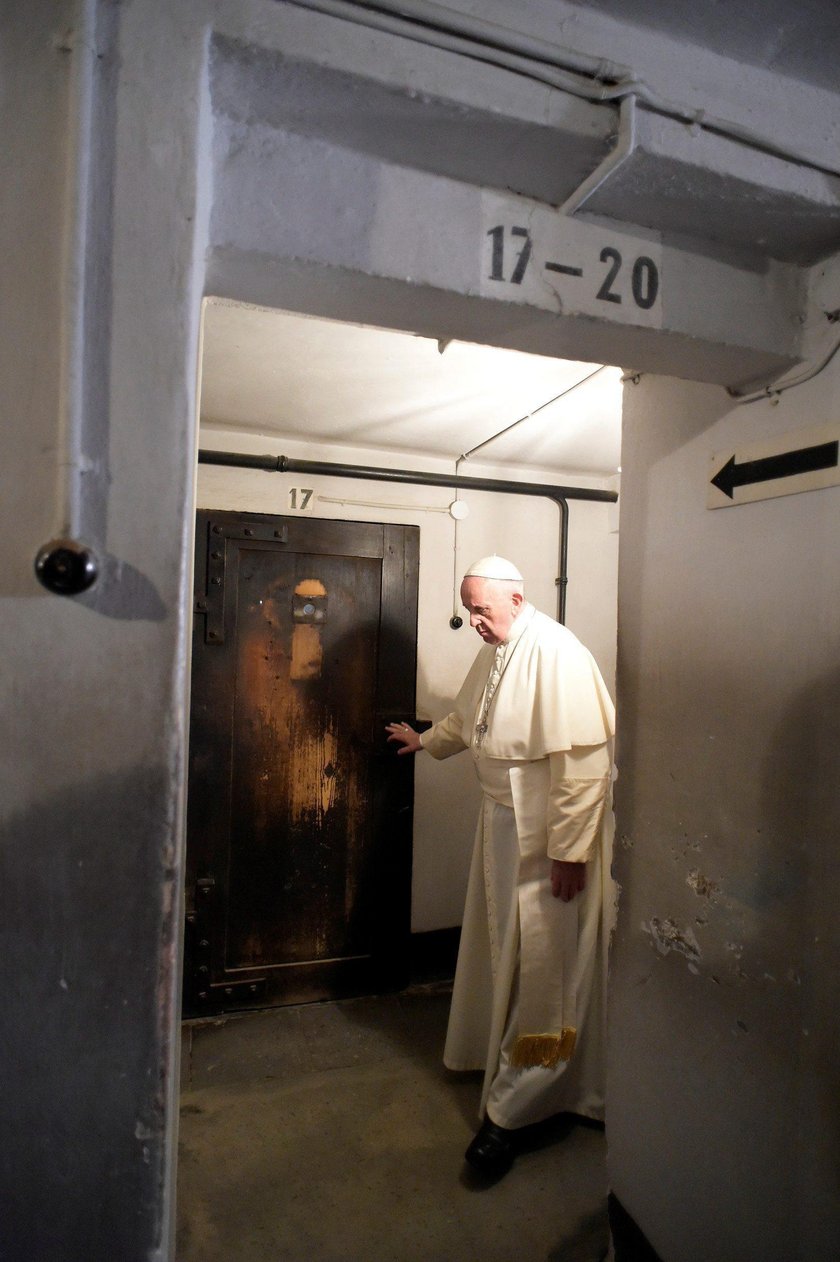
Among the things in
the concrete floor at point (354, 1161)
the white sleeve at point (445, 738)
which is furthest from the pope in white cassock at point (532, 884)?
A: the white sleeve at point (445, 738)

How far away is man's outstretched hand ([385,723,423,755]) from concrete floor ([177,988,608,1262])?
1.12 metres

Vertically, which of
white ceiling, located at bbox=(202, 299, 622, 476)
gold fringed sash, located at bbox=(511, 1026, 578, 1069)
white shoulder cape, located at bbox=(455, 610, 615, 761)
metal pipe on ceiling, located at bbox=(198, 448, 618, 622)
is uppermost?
white ceiling, located at bbox=(202, 299, 622, 476)

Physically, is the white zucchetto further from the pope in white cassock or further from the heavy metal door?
the heavy metal door

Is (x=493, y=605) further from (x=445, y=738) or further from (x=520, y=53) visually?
(x=520, y=53)

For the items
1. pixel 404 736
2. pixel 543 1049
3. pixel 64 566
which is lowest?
pixel 543 1049

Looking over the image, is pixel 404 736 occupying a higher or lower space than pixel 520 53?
lower

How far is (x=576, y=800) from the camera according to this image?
210 centimetres

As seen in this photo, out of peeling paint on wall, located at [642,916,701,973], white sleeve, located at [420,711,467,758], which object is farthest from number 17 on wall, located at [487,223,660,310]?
white sleeve, located at [420,711,467,758]

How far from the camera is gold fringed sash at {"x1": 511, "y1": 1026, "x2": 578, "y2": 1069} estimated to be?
2.10 m

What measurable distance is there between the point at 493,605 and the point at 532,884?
946mm

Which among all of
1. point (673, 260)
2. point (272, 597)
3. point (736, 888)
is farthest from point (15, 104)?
point (272, 597)

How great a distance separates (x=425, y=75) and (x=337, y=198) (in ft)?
0.58

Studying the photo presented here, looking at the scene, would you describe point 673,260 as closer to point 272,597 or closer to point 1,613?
point 1,613

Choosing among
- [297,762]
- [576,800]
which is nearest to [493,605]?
[576,800]
